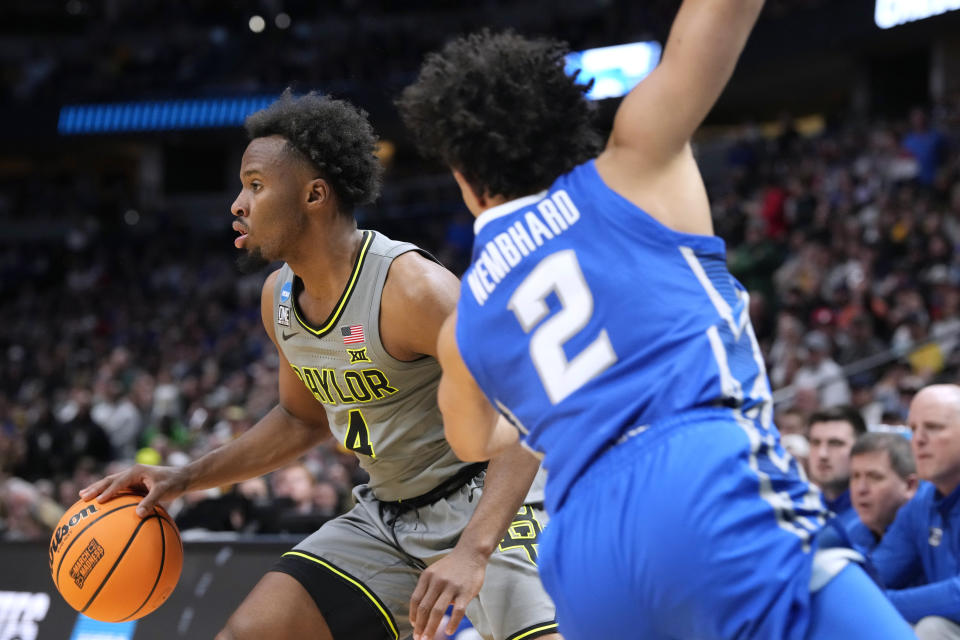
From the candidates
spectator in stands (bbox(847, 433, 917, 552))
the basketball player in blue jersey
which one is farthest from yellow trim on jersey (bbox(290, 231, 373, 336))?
spectator in stands (bbox(847, 433, 917, 552))

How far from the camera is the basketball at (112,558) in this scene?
3238 millimetres

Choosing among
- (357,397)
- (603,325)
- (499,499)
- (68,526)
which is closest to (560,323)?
(603,325)

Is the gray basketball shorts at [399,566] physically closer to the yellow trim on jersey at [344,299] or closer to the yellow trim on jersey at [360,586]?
the yellow trim on jersey at [360,586]

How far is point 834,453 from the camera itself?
5.43 metres

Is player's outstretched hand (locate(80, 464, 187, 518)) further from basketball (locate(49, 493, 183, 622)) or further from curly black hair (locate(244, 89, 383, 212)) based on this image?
curly black hair (locate(244, 89, 383, 212))

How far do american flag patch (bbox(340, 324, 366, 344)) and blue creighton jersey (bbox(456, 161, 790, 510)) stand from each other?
1148mm

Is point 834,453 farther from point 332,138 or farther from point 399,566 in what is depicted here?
point 332,138

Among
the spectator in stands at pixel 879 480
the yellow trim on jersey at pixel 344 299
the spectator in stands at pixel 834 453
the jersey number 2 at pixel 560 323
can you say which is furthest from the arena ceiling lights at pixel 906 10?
the jersey number 2 at pixel 560 323

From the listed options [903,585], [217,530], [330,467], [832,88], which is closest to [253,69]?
[832,88]

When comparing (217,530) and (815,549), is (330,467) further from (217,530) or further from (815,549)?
(815,549)

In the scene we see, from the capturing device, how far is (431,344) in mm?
3035

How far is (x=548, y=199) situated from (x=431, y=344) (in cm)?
111

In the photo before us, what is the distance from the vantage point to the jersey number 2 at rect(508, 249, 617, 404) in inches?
74.9

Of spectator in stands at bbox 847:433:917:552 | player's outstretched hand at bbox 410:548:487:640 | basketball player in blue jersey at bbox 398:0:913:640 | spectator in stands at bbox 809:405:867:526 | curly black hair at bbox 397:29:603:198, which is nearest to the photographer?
basketball player in blue jersey at bbox 398:0:913:640
